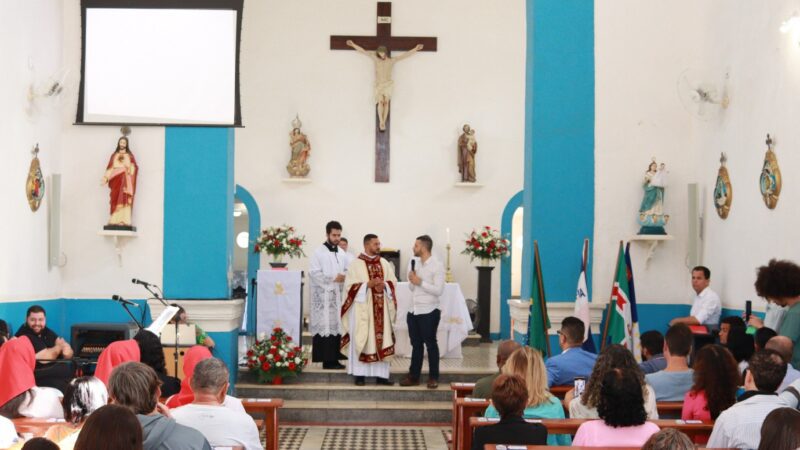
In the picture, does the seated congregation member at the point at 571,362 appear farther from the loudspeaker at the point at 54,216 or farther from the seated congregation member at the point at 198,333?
the loudspeaker at the point at 54,216

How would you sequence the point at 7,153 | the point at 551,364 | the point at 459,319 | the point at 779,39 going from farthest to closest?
the point at 459,319, the point at 7,153, the point at 779,39, the point at 551,364

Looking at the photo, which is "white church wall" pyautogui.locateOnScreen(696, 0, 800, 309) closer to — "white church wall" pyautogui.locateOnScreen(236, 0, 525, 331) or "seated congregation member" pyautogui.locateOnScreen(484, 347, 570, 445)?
"seated congregation member" pyautogui.locateOnScreen(484, 347, 570, 445)

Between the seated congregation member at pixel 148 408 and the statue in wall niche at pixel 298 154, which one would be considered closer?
the seated congregation member at pixel 148 408

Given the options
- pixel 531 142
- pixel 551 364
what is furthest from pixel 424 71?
pixel 551 364

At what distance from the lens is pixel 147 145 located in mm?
9086

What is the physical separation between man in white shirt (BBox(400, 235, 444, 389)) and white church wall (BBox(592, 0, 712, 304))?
1.54 meters

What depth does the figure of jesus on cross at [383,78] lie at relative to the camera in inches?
553

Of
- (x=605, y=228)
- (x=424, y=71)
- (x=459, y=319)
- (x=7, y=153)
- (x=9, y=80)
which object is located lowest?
(x=459, y=319)

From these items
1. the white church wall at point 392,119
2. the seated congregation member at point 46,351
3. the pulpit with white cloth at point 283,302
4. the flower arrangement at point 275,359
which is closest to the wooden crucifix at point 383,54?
the white church wall at point 392,119

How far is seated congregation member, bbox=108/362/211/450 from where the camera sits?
3.49 m

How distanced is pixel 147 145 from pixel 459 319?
4149 mm

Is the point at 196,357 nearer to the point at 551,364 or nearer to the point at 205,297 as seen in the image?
the point at 551,364

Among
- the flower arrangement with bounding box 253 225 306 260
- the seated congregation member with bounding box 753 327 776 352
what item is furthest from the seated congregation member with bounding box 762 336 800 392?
the flower arrangement with bounding box 253 225 306 260

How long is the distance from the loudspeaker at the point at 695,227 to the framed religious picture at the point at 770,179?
1.38 metres
